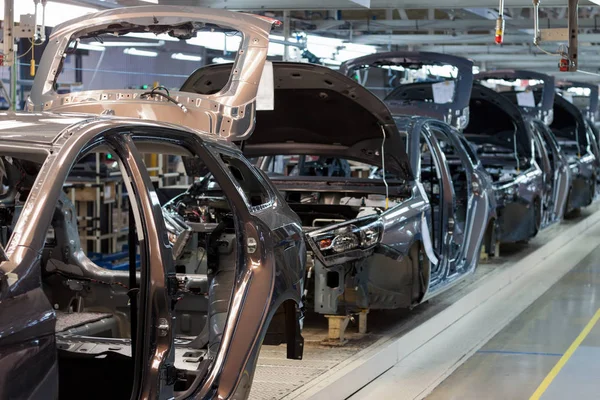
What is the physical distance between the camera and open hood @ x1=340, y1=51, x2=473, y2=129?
371 inches

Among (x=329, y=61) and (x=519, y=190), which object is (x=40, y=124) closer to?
(x=519, y=190)

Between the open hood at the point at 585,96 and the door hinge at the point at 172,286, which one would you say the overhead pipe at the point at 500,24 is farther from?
the open hood at the point at 585,96

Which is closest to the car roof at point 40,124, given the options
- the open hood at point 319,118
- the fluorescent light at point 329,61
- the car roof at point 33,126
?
the car roof at point 33,126

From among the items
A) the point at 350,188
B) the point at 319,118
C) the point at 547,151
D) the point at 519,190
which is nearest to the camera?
the point at 319,118

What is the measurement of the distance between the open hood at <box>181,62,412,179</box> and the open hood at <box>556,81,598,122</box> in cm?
1050

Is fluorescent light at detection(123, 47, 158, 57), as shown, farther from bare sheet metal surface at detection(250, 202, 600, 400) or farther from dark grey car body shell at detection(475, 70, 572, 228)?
bare sheet metal surface at detection(250, 202, 600, 400)

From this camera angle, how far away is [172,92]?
5.70m

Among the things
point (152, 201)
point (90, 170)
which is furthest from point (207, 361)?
point (90, 170)

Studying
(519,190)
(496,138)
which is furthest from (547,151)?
(519,190)

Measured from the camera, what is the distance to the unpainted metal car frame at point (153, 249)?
2.76 meters

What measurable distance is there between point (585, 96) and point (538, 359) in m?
13.3

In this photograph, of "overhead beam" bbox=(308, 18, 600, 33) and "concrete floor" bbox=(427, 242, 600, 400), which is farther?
"overhead beam" bbox=(308, 18, 600, 33)

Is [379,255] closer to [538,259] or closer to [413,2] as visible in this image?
[413,2]

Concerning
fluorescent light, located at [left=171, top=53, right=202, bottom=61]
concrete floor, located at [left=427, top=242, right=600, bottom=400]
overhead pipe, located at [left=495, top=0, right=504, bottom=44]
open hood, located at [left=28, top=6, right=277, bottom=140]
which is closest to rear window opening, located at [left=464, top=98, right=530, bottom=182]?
overhead pipe, located at [left=495, top=0, right=504, bottom=44]
